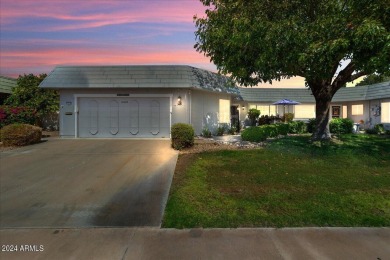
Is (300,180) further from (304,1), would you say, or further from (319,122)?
(319,122)

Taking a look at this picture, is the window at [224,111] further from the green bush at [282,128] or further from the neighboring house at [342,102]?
the neighboring house at [342,102]

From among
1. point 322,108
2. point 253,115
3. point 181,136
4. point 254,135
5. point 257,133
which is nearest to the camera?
point 181,136

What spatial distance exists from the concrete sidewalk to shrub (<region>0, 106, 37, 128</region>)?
12960 mm

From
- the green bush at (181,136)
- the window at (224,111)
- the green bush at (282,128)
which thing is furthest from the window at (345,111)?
the green bush at (181,136)

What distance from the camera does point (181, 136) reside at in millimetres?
12641

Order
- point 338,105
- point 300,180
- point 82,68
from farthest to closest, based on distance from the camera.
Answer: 1. point 338,105
2. point 82,68
3. point 300,180

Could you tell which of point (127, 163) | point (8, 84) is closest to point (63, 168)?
point (127, 163)

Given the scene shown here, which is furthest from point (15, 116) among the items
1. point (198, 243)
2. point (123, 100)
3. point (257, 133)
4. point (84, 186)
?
point (198, 243)

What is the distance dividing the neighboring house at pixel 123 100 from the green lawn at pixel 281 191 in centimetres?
692

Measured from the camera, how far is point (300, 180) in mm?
8070

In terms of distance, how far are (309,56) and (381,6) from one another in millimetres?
2192

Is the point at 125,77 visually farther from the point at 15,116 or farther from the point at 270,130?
the point at 270,130

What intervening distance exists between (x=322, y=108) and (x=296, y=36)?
6.15 metres

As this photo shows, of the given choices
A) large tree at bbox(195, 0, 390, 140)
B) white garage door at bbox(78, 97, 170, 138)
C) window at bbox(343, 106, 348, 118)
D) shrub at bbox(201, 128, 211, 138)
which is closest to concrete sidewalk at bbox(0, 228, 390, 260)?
large tree at bbox(195, 0, 390, 140)
